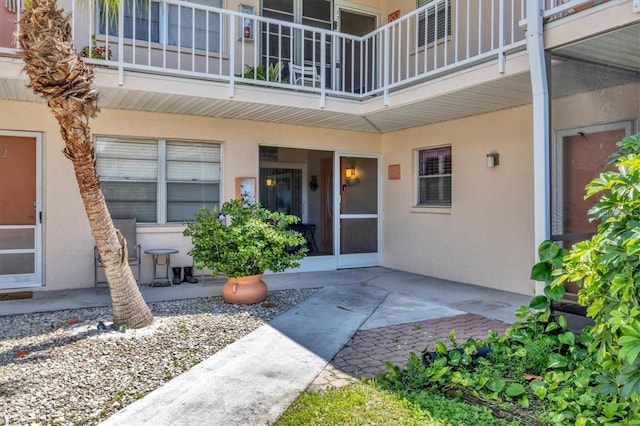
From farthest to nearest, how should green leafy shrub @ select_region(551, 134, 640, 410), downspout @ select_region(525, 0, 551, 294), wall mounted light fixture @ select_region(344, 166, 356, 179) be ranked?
wall mounted light fixture @ select_region(344, 166, 356, 179), downspout @ select_region(525, 0, 551, 294), green leafy shrub @ select_region(551, 134, 640, 410)

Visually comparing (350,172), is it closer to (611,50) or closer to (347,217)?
(347,217)

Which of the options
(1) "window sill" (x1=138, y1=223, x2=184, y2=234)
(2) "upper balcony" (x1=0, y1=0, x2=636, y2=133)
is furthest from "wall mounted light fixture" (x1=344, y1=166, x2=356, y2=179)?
(1) "window sill" (x1=138, y1=223, x2=184, y2=234)

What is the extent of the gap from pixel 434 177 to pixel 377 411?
243 inches

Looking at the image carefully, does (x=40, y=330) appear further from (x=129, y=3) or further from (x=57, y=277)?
(x=129, y=3)

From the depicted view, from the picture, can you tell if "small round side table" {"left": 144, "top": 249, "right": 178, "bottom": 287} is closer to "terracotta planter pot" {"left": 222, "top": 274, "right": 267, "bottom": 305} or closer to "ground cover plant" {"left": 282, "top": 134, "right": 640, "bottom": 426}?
"terracotta planter pot" {"left": 222, "top": 274, "right": 267, "bottom": 305}

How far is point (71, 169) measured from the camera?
7.30 metres

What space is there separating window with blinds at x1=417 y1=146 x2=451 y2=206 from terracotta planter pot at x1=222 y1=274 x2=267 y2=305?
3.97 m

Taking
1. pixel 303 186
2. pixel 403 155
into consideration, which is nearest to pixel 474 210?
pixel 403 155

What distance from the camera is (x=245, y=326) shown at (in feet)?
17.6

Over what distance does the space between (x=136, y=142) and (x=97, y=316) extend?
10.7 ft

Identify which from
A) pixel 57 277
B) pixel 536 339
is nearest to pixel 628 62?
pixel 536 339

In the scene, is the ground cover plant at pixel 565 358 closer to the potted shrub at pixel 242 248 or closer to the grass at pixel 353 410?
the grass at pixel 353 410

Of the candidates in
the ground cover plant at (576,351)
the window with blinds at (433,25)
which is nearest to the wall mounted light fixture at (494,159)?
the window with blinds at (433,25)

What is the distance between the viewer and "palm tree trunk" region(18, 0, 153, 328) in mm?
4297
